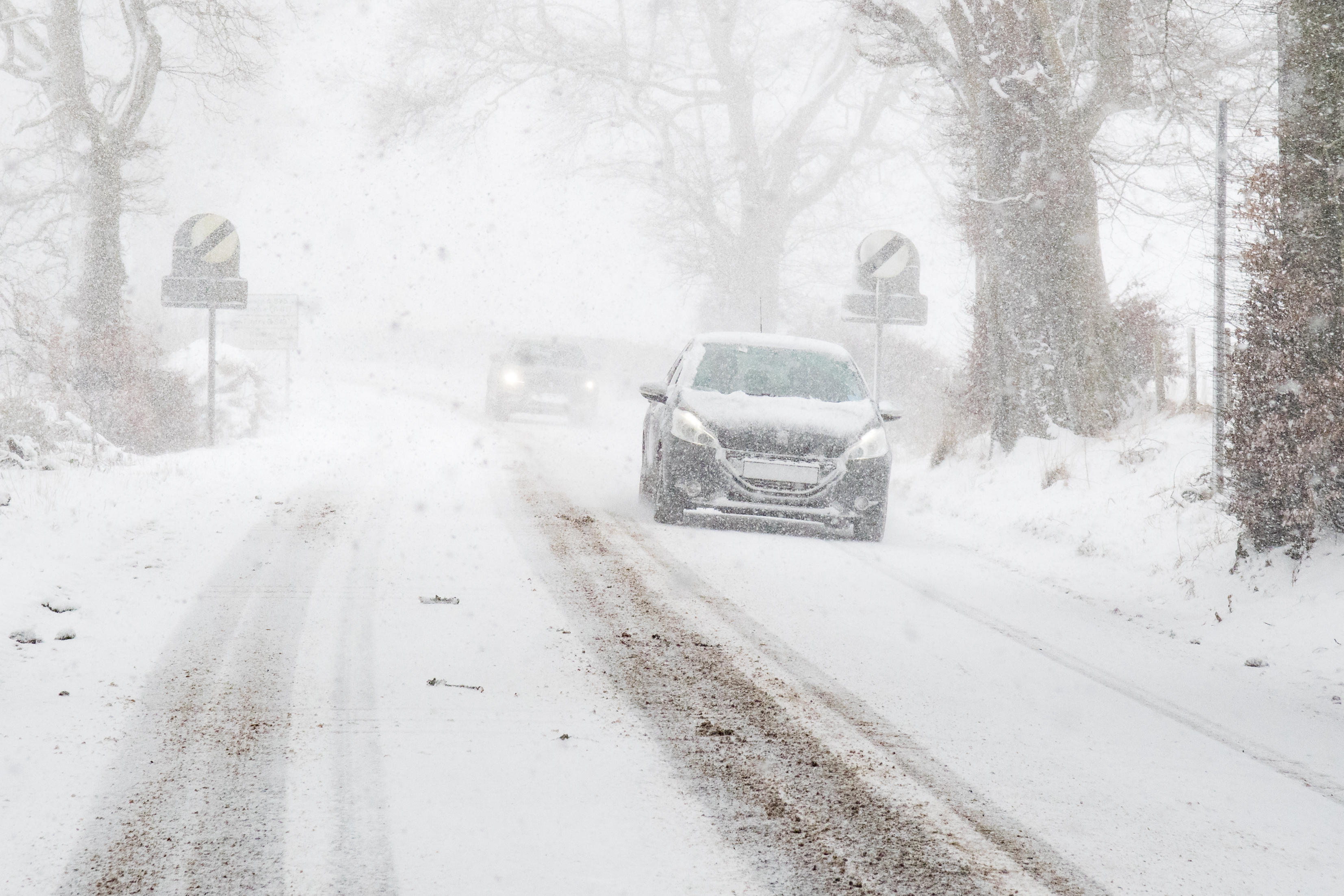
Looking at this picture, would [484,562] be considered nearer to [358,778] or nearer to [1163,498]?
[358,778]

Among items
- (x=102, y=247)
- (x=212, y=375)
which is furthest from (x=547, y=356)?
(x=212, y=375)

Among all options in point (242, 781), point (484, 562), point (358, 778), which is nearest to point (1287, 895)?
point (358, 778)

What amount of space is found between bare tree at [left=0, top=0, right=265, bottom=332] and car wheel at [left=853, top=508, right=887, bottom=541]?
42.9ft

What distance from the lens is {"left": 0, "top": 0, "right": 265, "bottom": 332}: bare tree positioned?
701 inches

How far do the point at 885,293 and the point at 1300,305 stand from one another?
724 cm

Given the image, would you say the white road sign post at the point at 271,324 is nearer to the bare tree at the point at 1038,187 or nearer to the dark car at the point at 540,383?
the dark car at the point at 540,383

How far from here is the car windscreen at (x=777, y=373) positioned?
9.85 m

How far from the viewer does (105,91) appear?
19812mm

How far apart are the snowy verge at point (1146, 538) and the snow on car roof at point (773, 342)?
1735 millimetres

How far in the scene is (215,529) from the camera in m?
8.03

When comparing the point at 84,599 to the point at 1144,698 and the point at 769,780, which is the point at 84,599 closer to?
the point at 769,780

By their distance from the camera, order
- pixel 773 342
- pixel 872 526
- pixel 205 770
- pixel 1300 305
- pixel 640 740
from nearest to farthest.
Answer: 1. pixel 205 770
2. pixel 640 740
3. pixel 1300 305
4. pixel 872 526
5. pixel 773 342

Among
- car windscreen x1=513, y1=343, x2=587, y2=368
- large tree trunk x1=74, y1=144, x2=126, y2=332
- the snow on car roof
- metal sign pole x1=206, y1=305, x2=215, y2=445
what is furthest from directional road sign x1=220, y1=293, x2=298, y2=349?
the snow on car roof

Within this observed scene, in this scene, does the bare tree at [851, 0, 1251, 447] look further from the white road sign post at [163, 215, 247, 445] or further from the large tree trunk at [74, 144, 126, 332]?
the large tree trunk at [74, 144, 126, 332]
